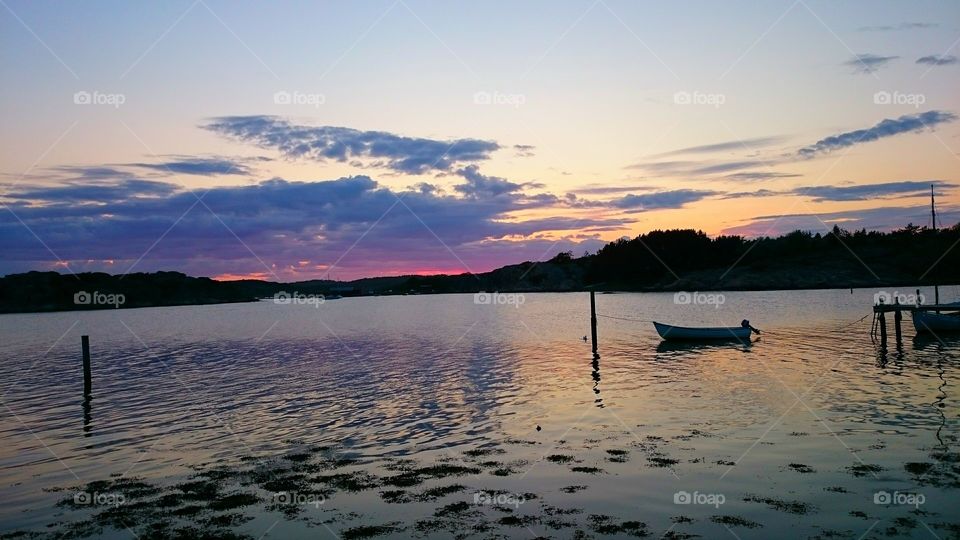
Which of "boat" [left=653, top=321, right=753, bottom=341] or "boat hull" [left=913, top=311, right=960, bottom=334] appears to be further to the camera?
"boat" [left=653, top=321, right=753, bottom=341]

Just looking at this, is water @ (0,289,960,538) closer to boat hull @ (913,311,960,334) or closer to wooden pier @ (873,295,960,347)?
wooden pier @ (873,295,960,347)

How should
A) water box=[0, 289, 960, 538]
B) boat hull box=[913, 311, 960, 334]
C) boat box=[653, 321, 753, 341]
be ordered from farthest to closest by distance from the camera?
boat box=[653, 321, 753, 341]
boat hull box=[913, 311, 960, 334]
water box=[0, 289, 960, 538]

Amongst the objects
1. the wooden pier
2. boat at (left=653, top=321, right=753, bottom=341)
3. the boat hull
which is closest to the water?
the wooden pier

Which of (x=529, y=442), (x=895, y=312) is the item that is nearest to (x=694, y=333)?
(x=895, y=312)

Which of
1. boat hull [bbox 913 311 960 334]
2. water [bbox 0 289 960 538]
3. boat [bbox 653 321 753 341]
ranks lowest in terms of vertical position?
water [bbox 0 289 960 538]

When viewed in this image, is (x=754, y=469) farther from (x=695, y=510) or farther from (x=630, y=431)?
(x=630, y=431)

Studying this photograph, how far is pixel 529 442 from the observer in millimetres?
21234

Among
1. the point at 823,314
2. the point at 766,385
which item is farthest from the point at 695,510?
the point at 823,314

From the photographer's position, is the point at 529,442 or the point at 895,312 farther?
the point at 895,312

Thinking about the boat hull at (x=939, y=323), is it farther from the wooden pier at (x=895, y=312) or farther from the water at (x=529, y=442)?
the water at (x=529, y=442)

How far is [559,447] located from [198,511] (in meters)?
10.2

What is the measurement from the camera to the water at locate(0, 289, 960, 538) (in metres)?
14.1

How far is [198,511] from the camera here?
15008 mm

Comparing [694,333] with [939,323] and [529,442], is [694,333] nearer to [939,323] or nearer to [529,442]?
[939,323]
